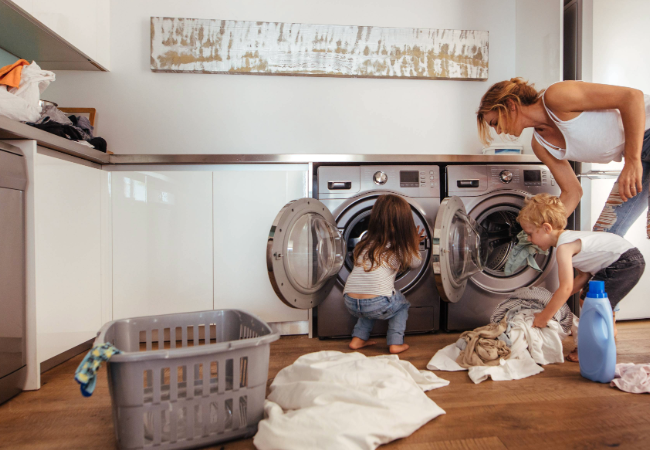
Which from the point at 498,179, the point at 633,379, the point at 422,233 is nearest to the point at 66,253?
the point at 422,233

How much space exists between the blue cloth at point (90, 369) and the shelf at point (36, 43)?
1.75 meters

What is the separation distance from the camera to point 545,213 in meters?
1.96

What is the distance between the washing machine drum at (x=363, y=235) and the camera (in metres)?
2.18

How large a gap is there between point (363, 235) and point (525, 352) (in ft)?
3.06

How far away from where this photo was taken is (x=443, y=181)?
2.32m

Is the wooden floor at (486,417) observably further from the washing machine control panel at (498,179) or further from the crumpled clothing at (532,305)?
the washing machine control panel at (498,179)

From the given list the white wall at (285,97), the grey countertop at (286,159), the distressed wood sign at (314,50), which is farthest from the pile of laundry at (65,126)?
the distressed wood sign at (314,50)

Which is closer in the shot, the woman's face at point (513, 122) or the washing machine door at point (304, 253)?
the washing machine door at point (304, 253)

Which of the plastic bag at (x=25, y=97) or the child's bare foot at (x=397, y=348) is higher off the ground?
the plastic bag at (x=25, y=97)

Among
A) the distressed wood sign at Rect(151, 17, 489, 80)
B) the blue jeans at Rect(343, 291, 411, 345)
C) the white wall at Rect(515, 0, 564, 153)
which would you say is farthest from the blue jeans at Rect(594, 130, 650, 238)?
the distressed wood sign at Rect(151, 17, 489, 80)

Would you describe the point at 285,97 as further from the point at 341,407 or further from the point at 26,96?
the point at 341,407

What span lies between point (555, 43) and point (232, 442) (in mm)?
2781

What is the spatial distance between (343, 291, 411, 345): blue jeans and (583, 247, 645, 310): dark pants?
36.9 inches

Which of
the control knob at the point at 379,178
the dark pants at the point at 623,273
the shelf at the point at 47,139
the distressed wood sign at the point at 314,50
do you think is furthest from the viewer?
the distressed wood sign at the point at 314,50
